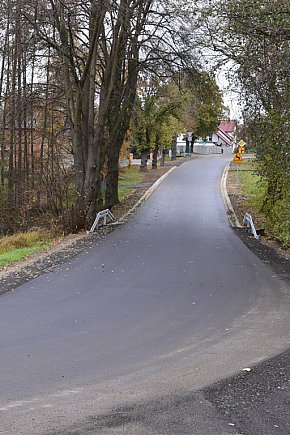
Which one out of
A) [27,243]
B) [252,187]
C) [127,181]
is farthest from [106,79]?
[127,181]

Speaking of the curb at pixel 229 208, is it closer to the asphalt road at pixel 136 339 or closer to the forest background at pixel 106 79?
the forest background at pixel 106 79

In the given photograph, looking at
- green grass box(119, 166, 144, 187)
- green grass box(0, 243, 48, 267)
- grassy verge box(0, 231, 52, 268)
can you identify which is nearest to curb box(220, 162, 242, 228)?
green grass box(119, 166, 144, 187)

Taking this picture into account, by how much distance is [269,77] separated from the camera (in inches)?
504

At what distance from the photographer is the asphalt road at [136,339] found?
5.64 metres

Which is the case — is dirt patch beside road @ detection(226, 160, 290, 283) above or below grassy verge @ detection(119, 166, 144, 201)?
below

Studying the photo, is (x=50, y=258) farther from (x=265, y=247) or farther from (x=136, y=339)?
(x=136, y=339)

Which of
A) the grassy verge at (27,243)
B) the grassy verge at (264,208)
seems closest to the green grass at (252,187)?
the grassy verge at (264,208)

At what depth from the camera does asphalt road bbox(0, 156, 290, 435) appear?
5.64 m

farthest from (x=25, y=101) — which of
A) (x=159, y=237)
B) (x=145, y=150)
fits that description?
(x=145, y=150)

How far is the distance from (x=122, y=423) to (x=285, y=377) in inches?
82.2

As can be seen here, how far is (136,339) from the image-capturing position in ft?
27.3

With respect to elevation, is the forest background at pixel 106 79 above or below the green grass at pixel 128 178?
above

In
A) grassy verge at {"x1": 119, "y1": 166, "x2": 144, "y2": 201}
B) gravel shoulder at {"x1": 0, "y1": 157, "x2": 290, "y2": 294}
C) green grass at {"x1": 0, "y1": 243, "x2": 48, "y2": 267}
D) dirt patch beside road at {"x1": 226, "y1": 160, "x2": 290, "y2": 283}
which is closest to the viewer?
gravel shoulder at {"x1": 0, "y1": 157, "x2": 290, "y2": 294}

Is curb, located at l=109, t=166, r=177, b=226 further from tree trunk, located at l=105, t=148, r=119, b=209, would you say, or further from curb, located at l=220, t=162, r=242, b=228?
curb, located at l=220, t=162, r=242, b=228
